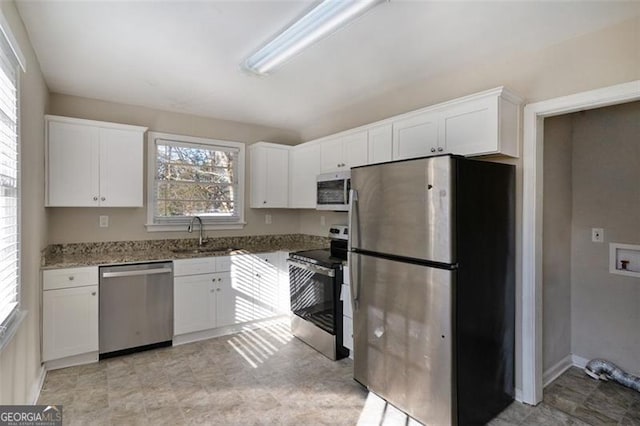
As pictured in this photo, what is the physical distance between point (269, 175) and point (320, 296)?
1.83 m

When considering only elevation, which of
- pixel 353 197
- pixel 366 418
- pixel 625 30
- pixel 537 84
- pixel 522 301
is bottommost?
pixel 366 418

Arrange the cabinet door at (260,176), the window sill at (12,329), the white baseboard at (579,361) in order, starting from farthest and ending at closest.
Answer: the cabinet door at (260,176)
the white baseboard at (579,361)
the window sill at (12,329)

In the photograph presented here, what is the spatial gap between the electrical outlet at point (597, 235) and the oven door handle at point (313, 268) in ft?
7.54

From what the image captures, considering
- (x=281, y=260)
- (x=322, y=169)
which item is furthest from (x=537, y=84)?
(x=281, y=260)

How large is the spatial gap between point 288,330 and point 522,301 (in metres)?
2.44

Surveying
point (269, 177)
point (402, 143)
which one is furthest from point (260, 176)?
point (402, 143)

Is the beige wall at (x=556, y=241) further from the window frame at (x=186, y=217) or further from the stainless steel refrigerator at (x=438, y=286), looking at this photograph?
the window frame at (x=186, y=217)

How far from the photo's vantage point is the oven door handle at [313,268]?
10.4 feet

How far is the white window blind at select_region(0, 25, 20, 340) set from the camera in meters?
1.75

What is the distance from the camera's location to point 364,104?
381cm

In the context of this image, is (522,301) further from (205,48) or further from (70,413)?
(70,413)

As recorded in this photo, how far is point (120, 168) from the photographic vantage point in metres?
3.46

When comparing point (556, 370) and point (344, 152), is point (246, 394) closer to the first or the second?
point (344, 152)

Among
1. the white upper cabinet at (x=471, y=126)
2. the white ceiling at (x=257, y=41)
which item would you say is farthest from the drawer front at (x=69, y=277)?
the white upper cabinet at (x=471, y=126)
